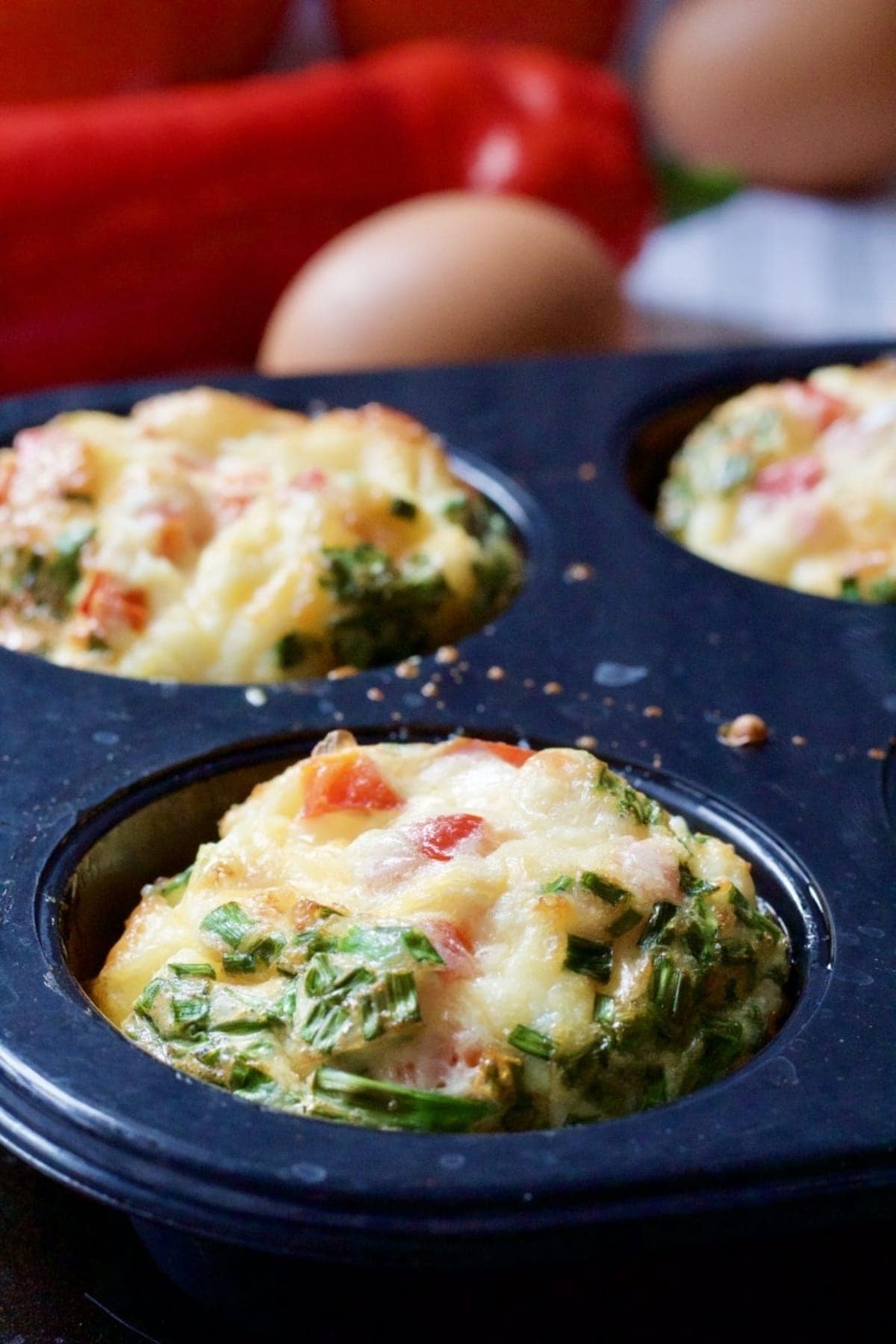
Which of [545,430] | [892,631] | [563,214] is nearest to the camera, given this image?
[892,631]

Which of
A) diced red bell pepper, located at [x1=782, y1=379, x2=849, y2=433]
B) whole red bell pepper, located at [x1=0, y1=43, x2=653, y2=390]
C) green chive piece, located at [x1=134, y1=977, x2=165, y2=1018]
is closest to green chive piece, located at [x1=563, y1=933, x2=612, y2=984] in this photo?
green chive piece, located at [x1=134, y1=977, x2=165, y2=1018]

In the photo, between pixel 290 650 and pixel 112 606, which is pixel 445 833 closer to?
pixel 290 650

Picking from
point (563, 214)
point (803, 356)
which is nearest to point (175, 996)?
point (803, 356)

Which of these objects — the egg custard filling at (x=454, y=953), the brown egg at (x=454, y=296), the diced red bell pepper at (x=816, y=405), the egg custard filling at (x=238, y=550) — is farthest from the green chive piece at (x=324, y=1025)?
the brown egg at (x=454, y=296)

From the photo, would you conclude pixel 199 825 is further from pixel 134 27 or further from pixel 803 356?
pixel 134 27

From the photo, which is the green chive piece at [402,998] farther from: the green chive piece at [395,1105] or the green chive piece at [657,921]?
the green chive piece at [657,921]

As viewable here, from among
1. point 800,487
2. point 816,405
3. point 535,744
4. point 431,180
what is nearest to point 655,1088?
point 535,744

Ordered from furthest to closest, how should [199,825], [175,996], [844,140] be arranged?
[844,140], [199,825], [175,996]
